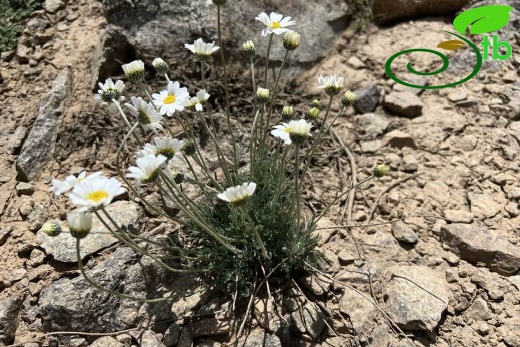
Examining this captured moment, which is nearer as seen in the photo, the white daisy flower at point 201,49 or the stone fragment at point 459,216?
the white daisy flower at point 201,49

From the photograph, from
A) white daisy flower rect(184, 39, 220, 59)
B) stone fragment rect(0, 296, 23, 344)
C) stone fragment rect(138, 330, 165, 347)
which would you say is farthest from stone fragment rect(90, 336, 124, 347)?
white daisy flower rect(184, 39, 220, 59)

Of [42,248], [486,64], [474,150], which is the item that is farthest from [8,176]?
[486,64]

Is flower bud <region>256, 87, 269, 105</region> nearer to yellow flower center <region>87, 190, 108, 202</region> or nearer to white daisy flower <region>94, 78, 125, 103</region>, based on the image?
white daisy flower <region>94, 78, 125, 103</region>

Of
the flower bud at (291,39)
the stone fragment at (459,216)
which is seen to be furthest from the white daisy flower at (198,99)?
the stone fragment at (459,216)

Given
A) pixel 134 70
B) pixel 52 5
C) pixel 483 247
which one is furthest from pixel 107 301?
pixel 52 5

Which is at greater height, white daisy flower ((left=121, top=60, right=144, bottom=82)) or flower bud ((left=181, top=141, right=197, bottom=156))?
white daisy flower ((left=121, top=60, right=144, bottom=82))

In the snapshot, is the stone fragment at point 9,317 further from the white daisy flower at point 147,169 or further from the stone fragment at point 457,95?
the stone fragment at point 457,95

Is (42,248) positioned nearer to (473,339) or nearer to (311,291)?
(311,291)
